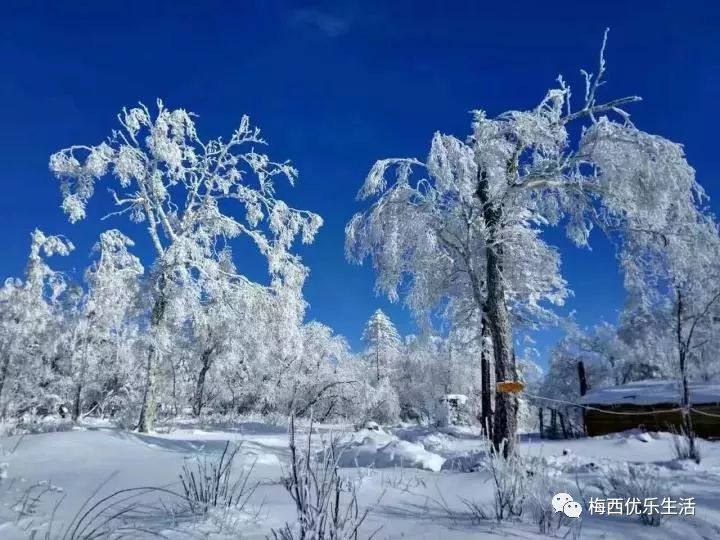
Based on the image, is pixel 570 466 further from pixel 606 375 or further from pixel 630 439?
pixel 606 375

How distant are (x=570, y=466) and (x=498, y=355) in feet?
7.60

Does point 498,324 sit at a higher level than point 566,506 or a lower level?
higher

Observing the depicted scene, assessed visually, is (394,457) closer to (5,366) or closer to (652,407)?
(652,407)

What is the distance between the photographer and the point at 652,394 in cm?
2128

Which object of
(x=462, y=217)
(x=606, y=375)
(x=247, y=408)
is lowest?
(x=247, y=408)

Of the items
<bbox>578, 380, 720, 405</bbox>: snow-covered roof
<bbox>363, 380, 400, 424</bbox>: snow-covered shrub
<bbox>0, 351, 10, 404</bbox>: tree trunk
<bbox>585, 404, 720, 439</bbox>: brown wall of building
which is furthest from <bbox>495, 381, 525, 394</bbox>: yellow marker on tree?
<bbox>363, 380, 400, 424</bbox>: snow-covered shrub

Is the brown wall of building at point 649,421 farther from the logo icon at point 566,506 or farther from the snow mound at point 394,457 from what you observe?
the logo icon at point 566,506

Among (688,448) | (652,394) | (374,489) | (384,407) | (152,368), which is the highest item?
(152,368)

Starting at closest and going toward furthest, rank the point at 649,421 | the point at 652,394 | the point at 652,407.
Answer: the point at 649,421, the point at 652,407, the point at 652,394

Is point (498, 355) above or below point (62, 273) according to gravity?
below

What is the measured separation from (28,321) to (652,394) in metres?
26.8

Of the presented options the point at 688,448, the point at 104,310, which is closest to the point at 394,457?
the point at 688,448

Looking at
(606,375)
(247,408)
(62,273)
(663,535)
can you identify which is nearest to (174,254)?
(62,273)

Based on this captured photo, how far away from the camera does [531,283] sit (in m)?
11.3
